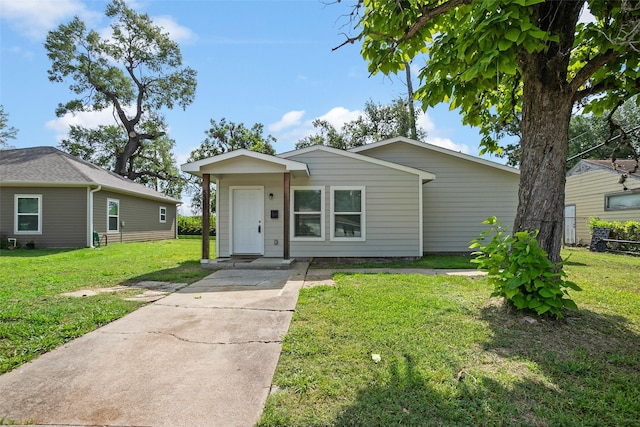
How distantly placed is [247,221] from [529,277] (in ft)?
24.3

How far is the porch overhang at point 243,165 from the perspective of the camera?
802cm

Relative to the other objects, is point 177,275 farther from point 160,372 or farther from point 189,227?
point 189,227

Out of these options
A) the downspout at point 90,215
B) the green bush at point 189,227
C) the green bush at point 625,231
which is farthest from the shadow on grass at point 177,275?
the green bush at point 189,227

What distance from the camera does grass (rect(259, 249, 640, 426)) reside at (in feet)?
6.89

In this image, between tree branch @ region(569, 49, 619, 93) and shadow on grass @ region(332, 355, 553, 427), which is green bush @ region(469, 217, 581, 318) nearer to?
shadow on grass @ region(332, 355, 553, 427)

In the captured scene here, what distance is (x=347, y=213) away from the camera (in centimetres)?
933

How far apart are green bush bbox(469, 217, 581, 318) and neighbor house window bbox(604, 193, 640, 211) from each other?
13.0 metres

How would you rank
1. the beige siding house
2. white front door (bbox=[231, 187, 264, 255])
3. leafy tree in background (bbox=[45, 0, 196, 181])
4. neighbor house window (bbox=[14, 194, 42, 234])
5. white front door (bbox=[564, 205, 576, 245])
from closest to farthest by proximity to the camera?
white front door (bbox=[231, 187, 264, 255]) < neighbor house window (bbox=[14, 194, 42, 234]) < the beige siding house < white front door (bbox=[564, 205, 576, 245]) < leafy tree in background (bbox=[45, 0, 196, 181])

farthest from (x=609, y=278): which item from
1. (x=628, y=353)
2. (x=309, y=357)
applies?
(x=309, y=357)

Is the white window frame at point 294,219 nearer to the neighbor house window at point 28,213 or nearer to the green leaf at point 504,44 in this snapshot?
the green leaf at point 504,44

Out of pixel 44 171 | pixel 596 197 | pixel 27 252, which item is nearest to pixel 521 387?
pixel 27 252

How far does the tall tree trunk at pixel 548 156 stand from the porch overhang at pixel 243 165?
16.5ft

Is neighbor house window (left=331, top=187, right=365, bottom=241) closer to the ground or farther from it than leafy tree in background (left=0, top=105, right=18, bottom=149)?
closer to the ground

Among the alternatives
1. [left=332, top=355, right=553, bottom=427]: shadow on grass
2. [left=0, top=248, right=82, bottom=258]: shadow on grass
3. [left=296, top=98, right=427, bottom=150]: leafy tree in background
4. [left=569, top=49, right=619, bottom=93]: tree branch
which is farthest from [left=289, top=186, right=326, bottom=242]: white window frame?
[left=296, top=98, right=427, bottom=150]: leafy tree in background
